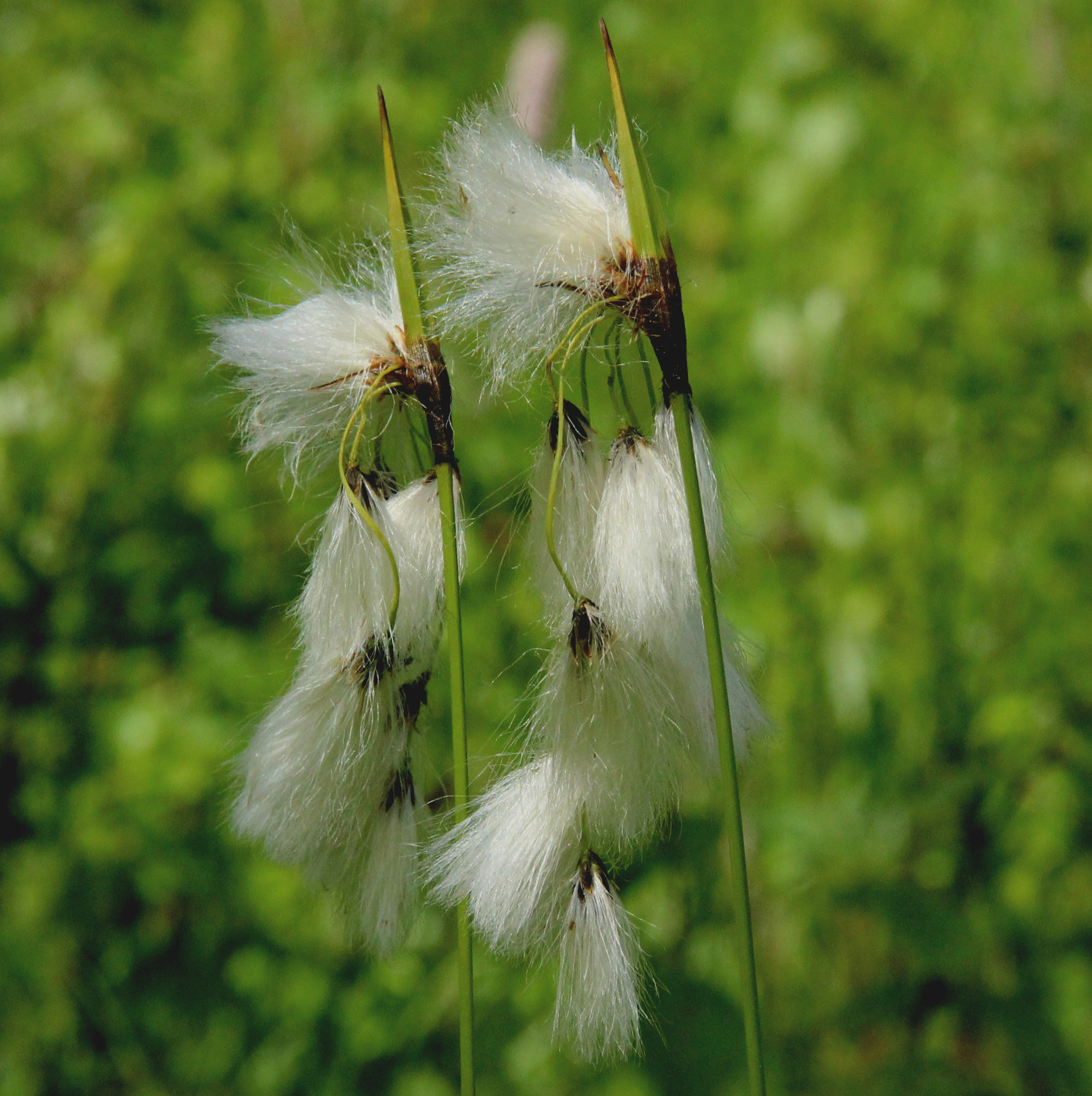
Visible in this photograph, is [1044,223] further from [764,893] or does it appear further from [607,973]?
[607,973]

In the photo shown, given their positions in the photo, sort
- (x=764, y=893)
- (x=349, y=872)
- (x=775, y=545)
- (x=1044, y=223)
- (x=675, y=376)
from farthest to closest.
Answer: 1. (x=1044, y=223)
2. (x=775, y=545)
3. (x=764, y=893)
4. (x=349, y=872)
5. (x=675, y=376)

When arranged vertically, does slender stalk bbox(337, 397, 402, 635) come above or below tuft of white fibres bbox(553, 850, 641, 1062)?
above

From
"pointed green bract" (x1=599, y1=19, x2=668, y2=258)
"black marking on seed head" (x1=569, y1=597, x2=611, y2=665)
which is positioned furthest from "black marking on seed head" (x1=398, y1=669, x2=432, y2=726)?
"pointed green bract" (x1=599, y1=19, x2=668, y2=258)

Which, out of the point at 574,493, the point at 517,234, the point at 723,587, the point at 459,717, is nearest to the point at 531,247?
the point at 517,234

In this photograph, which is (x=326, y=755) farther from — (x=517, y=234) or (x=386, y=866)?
(x=517, y=234)

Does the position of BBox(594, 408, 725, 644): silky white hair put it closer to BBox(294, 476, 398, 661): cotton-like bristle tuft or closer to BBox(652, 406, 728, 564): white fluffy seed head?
BBox(652, 406, 728, 564): white fluffy seed head

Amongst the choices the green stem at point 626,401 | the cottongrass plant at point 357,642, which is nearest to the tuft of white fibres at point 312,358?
the cottongrass plant at point 357,642

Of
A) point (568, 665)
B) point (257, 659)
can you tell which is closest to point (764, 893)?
point (257, 659)
